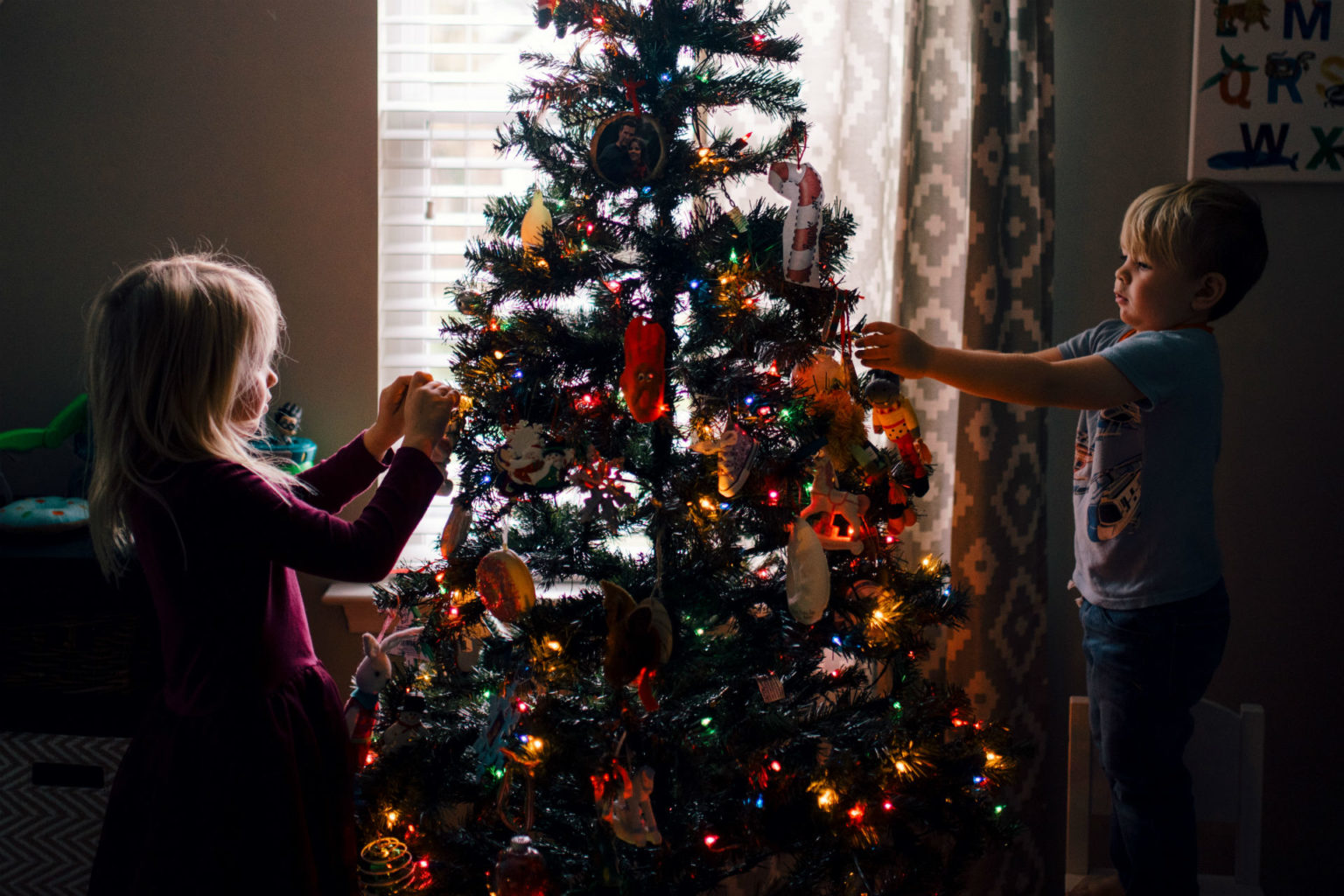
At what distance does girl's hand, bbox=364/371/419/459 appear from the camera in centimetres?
129

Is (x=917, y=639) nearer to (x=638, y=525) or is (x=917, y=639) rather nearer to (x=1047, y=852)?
(x=638, y=525)

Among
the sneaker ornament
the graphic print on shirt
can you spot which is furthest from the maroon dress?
the graphic print on shirt

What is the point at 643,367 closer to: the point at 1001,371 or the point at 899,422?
the point at 899,422

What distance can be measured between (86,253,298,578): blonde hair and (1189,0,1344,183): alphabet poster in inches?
69.3

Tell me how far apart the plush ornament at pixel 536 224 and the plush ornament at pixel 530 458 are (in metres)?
0.21

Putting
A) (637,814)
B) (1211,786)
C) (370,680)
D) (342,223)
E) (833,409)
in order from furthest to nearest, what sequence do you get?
(342,223) → (1211,786) → (370,680) → (833,409) → (637,814)

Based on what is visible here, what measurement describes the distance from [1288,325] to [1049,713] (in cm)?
92

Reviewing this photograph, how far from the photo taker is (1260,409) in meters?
1.88

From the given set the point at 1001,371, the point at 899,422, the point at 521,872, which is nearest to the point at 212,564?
the point at 521,872

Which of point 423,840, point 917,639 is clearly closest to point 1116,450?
point 917,639

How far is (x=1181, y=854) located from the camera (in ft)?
4.16

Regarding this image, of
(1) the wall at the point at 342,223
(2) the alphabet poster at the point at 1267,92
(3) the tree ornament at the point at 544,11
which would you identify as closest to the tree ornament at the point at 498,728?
(3) the tree ornament at the point at 544,11

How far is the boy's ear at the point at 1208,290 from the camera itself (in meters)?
1.25

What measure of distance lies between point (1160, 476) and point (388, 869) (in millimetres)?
1143
